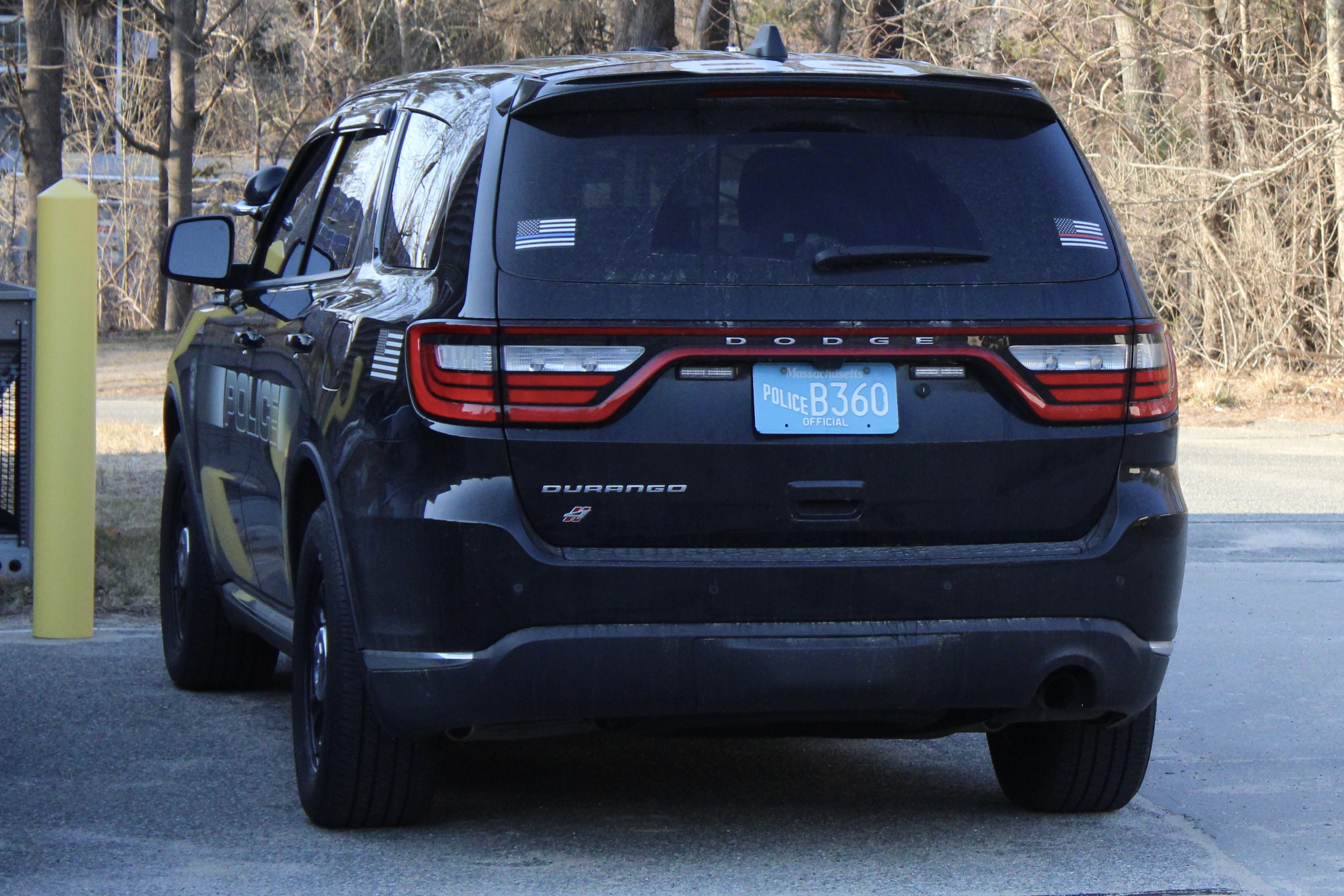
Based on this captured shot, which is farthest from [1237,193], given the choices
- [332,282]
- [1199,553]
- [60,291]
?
[332,282]

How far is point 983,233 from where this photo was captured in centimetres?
411

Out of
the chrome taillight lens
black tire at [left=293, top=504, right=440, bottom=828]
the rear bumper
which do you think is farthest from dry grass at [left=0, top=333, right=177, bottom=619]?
the chrome taillight lens

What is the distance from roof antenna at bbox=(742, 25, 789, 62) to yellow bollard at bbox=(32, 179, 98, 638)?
11.5 feet

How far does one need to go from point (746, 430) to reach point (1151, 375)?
0.96 metres

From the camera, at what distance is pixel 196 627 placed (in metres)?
6.25

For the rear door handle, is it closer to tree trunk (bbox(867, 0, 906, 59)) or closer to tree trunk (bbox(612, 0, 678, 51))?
tree trunk (bbox(612, 0, 678, 51))

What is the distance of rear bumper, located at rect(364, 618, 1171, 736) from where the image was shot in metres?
3.88

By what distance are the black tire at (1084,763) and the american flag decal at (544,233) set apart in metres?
1.76

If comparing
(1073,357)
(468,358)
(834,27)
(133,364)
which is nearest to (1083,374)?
(1073,357)

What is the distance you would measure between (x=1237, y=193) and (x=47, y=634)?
14.3 m

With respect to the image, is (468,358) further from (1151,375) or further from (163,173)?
(163,173)

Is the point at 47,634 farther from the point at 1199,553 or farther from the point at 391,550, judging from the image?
the point at 1199,553

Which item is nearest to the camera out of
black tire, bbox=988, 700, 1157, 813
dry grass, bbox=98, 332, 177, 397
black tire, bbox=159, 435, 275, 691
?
black tire, bbox=988, 700, 1157, 813

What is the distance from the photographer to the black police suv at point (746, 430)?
12.7 feet
